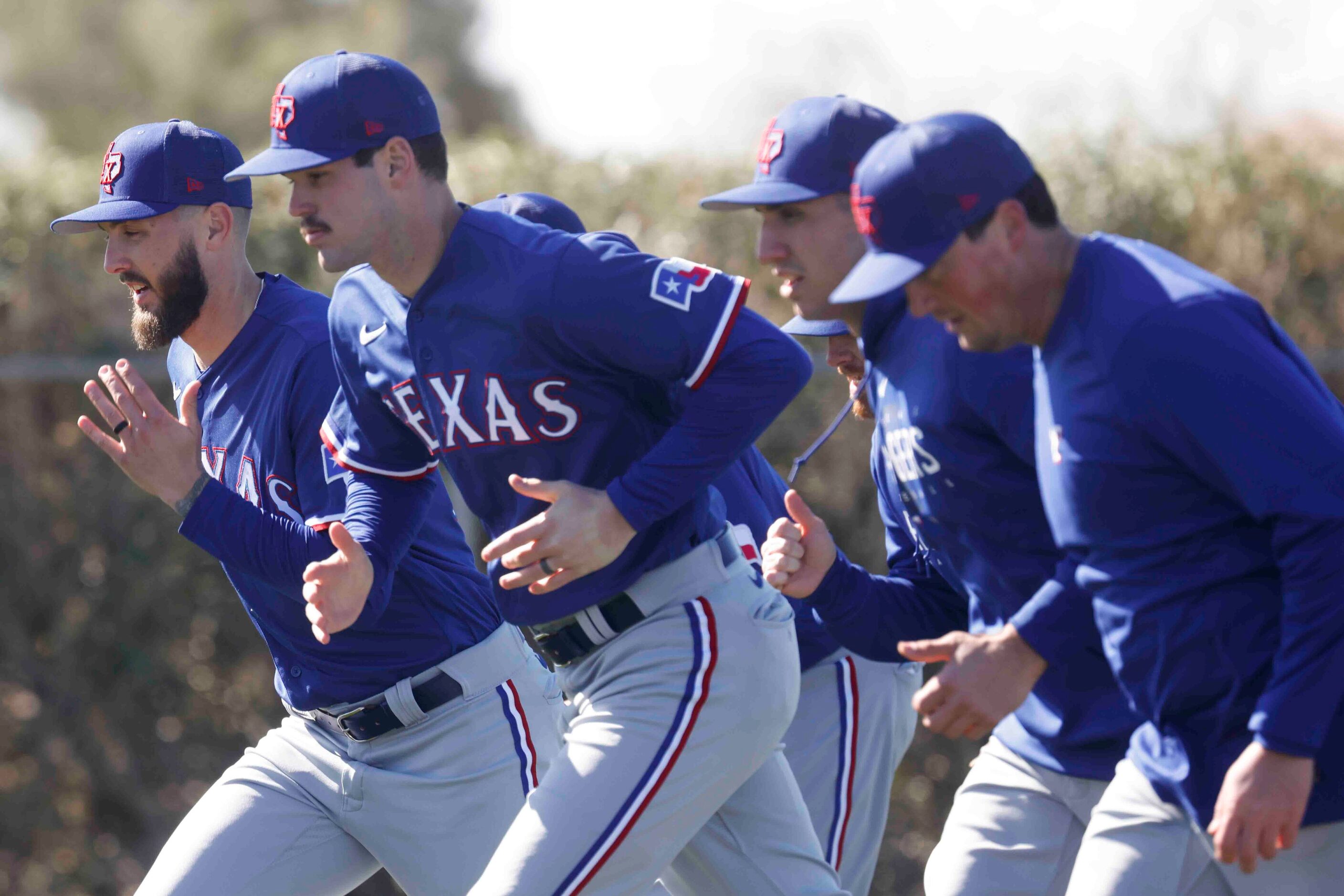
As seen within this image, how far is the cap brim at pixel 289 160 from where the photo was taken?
3344 mm

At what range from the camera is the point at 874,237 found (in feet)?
8.91

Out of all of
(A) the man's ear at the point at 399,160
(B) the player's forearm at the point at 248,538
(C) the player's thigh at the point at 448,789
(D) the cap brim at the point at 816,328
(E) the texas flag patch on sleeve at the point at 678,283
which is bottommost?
(C) the player's thigh at the point at 448,789

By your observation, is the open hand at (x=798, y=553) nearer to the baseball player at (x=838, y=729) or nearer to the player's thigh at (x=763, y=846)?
the player's thigh at (x=763, y=846)

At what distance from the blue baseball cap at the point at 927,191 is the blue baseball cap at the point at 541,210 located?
2.34 m

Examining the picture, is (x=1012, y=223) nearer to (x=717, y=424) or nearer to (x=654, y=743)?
(x=717, y=424)

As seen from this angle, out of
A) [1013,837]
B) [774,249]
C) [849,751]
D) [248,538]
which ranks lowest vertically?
[849,751]

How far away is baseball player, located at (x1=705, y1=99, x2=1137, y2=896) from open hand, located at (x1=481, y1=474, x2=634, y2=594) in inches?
16.3

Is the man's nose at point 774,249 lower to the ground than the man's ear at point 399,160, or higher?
lower

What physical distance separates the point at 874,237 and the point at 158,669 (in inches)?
208

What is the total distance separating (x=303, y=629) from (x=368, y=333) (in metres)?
0.88

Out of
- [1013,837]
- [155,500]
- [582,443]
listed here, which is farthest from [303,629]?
[155,500]

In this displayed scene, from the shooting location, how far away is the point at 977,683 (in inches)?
109

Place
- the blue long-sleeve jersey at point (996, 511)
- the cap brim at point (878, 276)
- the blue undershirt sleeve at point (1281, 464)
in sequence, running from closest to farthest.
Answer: the blue undershirt sleeve at point (1281, 464), the cap brim at point (878, 276), the blue long-sleeve jersey at point (996, 511)

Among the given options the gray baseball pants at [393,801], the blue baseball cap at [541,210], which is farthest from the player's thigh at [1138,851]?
the blue baseball cap at [541,210]
